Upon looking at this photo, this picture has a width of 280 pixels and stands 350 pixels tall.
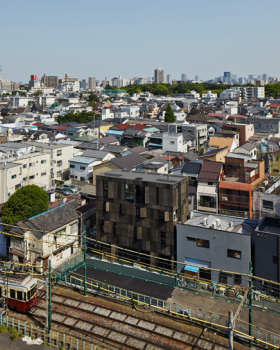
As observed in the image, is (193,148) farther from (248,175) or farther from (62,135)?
(248,175)

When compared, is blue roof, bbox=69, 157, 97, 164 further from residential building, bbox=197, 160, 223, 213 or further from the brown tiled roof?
residential building, bbox=197, 160, 223, 213

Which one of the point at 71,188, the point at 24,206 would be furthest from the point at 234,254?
the point at 71,188

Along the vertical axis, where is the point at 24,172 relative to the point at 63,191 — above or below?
above

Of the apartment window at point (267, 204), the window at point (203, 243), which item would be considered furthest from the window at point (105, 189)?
the apartment window at point (267, 204)

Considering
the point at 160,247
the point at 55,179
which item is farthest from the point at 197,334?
the point at 55,179

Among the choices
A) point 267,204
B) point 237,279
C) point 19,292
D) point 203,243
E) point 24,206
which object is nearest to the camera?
point 19,292

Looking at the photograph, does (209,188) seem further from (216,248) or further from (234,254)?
(234,254)
